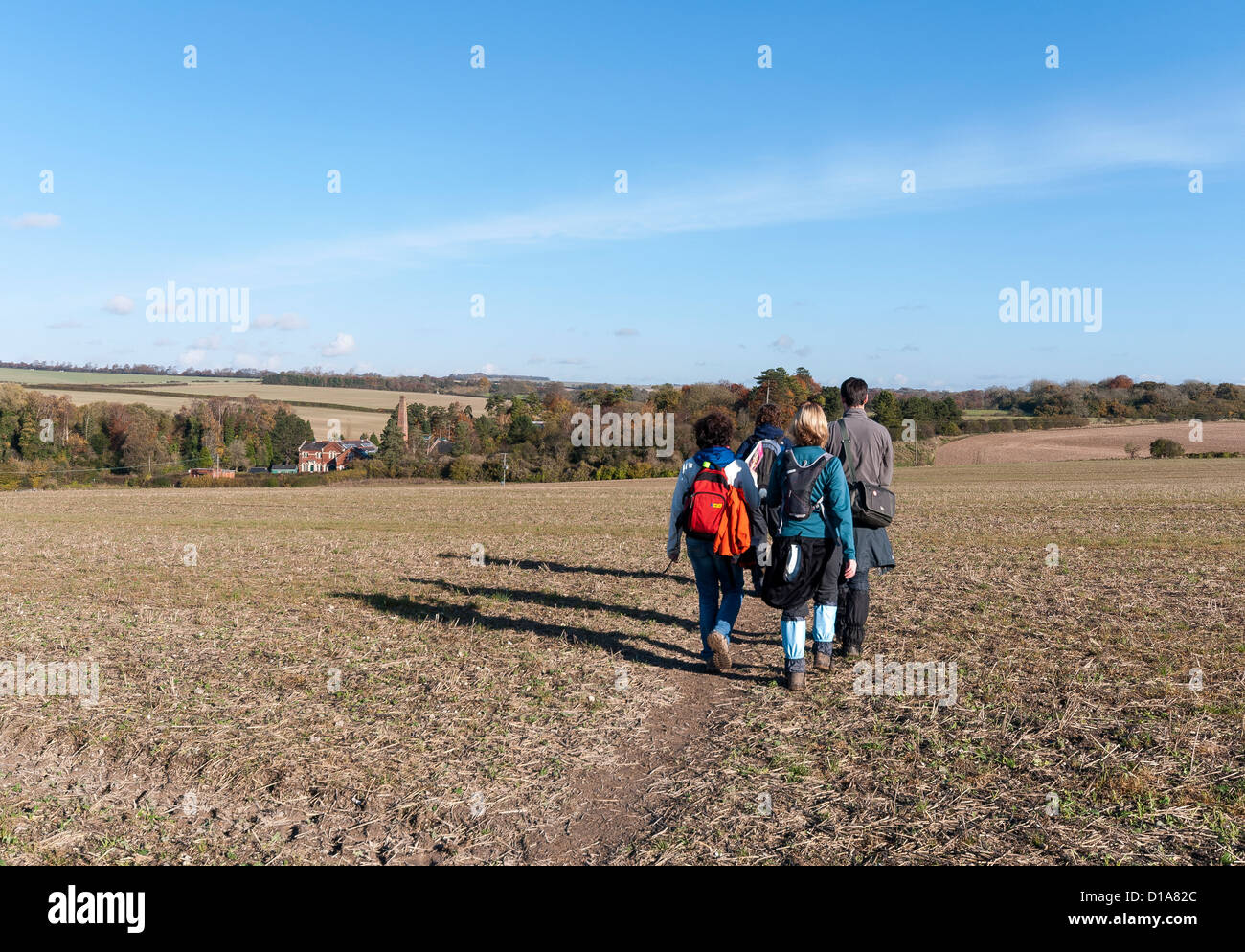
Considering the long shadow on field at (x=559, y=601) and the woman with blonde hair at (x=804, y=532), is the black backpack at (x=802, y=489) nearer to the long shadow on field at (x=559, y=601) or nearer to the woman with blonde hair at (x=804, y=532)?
the woman with blonde hair at (x=804, y=532)

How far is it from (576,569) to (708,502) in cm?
771

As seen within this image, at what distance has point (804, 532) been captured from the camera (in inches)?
263

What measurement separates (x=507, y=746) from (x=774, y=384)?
69.0 metres

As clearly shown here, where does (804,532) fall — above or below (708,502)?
below

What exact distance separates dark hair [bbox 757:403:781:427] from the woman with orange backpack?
1559 mm

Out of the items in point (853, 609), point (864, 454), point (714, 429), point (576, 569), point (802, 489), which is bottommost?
point (576, 569)

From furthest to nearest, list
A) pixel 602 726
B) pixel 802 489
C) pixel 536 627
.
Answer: pixel 536 627 → pixel 802 489 → pixel 602 726

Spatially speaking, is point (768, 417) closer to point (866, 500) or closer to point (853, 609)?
point (866, 500)

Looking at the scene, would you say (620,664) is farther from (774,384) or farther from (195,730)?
(774,384)

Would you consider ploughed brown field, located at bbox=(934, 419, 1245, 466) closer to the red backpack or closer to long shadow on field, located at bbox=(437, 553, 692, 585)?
long shadow on field, located at bbox=(437, 553, 692, 585)

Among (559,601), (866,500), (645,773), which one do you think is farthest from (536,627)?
(645,773)
